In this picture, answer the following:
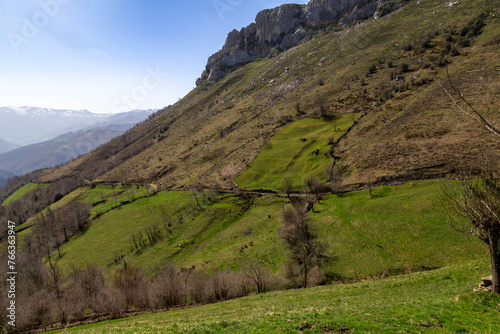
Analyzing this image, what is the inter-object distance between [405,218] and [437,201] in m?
8.56

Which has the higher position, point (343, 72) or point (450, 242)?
point (343, 72)

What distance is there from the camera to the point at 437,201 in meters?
54.0

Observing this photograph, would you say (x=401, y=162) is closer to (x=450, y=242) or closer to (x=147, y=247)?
(x=450, y=242)

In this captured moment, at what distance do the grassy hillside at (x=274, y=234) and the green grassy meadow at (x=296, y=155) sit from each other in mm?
13996

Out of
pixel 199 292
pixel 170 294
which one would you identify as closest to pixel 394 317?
pixel 199 292

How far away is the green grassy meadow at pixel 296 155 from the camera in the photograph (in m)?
99.9

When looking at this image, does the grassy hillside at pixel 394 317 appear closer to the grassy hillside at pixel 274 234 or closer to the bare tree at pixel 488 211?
the bare tree at pixel 488 211

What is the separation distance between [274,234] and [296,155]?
5579 cm

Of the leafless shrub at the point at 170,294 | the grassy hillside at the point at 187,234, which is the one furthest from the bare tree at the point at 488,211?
the leafless shrub at the point at 170,294

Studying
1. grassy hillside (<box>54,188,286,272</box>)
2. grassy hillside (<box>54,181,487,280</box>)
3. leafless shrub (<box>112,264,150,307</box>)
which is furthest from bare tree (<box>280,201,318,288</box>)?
leafless shrub (<box>112,264,150,307</box>)

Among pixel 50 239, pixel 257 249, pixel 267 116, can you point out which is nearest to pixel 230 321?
pixel 257 249

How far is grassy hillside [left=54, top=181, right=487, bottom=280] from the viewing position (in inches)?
1748

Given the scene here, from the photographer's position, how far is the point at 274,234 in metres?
66.8

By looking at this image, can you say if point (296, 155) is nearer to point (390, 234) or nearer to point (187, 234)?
point (187, 234)
